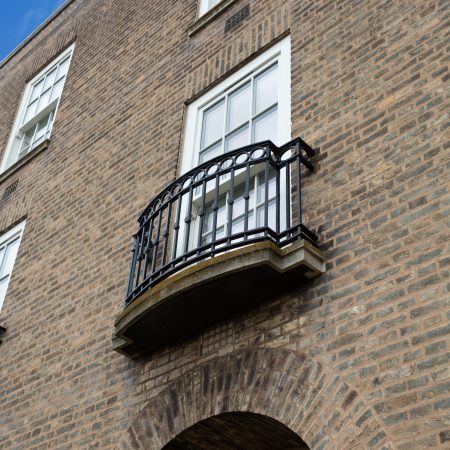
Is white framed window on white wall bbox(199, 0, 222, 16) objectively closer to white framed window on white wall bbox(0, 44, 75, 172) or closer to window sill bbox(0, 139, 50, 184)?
window sill bbox(0, 139, 50, 184)

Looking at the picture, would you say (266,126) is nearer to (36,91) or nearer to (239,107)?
(239,107)

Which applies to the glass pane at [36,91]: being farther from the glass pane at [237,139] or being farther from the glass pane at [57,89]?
the glass pane at [237,139]

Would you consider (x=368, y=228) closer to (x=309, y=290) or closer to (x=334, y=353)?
(x=309, y=290)

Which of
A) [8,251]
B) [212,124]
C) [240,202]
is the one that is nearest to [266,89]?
[212,124]

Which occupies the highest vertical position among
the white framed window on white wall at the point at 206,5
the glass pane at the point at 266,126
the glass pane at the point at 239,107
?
the white framed window on white wall at the point at 206,5

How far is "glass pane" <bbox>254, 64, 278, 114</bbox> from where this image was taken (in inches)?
305

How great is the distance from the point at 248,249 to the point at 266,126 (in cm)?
234

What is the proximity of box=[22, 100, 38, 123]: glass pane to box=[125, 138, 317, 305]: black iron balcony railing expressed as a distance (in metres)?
5.91

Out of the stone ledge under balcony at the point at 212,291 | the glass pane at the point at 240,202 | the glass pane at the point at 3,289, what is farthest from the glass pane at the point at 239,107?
the glass pane at the point at 3,289

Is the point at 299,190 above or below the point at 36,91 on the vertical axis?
below

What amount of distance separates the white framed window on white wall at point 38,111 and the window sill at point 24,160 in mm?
639

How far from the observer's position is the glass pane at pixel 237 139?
7715 mm

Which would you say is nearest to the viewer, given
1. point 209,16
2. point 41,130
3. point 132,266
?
point 132,266

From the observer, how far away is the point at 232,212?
6570mm
